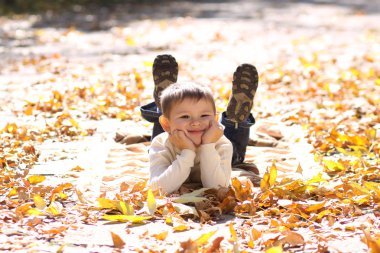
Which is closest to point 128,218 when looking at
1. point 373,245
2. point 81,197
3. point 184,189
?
point 81,197

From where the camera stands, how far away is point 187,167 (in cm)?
427

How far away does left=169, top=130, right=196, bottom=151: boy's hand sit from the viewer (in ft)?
14.0

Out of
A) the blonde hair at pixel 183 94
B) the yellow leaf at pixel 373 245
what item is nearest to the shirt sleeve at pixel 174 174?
the blonde hair at pixel 183 94

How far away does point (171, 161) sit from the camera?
14.5 feet

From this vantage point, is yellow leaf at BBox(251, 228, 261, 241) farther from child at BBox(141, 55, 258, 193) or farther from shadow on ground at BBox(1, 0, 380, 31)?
shadow on ground at BBox(1, 0, 380, 31)

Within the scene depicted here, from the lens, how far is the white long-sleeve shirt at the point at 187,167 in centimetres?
425

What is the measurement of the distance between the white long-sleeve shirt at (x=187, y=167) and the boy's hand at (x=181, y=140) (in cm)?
3

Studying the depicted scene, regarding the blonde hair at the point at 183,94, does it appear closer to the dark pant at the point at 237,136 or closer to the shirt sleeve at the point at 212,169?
the shirt sleeve at the point at 212,169

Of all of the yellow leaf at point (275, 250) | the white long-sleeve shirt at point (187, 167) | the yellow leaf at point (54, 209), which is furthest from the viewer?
the white long-sleeve shirt at point (187, 167)

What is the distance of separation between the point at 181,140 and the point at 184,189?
0.92 feet

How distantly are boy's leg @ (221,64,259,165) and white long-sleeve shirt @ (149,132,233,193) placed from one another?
2.09ft

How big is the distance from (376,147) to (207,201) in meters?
1.66

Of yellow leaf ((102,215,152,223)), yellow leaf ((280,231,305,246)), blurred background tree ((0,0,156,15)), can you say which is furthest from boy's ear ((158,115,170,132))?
blurred background tree ((0,0,156,15))

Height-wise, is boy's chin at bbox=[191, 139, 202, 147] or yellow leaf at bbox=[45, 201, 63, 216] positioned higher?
boy's chin at bbox=[191, 139, 202, 147]
